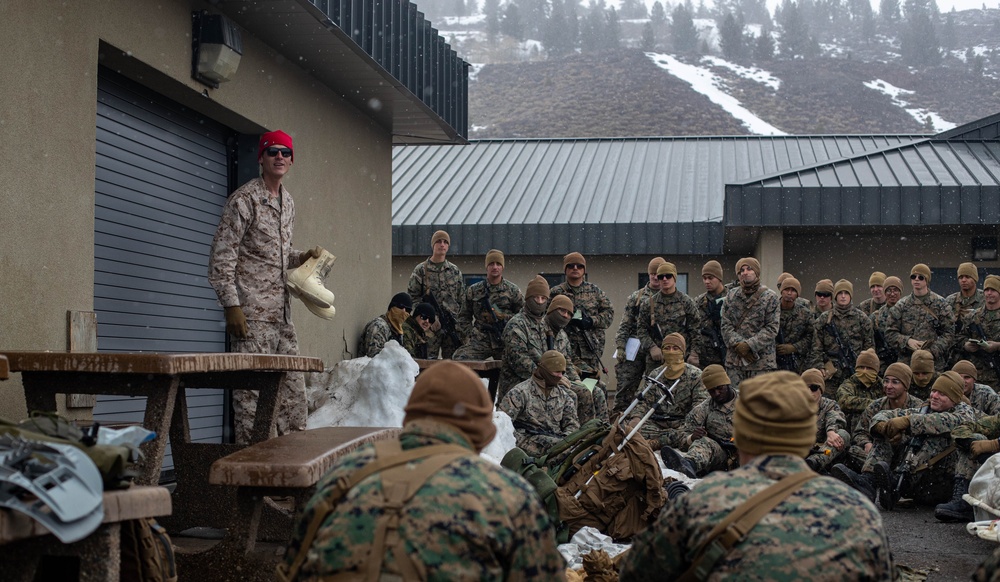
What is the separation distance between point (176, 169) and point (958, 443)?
6.59 metres

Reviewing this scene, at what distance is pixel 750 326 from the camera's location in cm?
1174

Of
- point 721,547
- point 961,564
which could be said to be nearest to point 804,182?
point 961,564

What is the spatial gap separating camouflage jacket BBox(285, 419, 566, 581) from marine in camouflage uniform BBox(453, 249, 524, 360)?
8493mm

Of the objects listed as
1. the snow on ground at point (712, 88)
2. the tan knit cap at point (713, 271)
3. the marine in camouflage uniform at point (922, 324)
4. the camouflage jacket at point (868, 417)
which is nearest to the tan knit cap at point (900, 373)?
the camouflage jacket at point (868, 417)

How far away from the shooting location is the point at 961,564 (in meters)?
6.73

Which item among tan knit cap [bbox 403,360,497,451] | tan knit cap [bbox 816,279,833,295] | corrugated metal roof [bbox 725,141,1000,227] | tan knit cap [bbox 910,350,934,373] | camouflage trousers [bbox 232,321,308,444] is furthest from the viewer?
corrugated metal roof [bbox 725,141,1000,227]

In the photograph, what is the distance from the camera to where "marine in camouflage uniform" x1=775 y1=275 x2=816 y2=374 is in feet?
41.1

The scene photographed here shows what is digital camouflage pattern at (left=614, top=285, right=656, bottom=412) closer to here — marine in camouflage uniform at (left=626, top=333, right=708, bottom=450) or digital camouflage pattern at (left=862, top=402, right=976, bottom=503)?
marine in camouflage uniform at (left=626, top=333, right=708, bottom=450)

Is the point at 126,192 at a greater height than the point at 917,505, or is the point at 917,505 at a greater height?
the point at 126,192

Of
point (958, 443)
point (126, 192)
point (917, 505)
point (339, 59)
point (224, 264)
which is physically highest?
point (339, 59)

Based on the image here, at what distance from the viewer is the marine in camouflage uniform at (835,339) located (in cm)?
1252

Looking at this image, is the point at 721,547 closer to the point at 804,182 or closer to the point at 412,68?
the point at 412,68

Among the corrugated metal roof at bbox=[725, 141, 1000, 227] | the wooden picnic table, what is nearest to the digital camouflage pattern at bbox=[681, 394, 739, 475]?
the wooden picnic table

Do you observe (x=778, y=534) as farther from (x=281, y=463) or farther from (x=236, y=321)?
(x=236, y=321)
